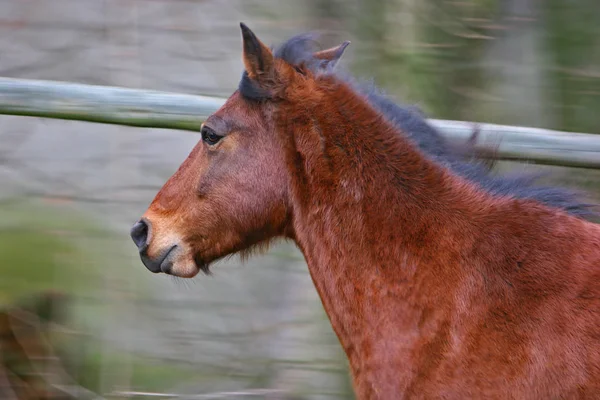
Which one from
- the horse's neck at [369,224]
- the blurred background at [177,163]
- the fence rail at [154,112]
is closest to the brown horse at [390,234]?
the horse's neck at [369,224]

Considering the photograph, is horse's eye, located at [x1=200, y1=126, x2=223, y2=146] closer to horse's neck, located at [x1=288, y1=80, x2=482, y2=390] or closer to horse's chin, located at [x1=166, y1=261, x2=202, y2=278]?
horse's neck, located at [x1=288, y1=80, x2=482, y2=390]

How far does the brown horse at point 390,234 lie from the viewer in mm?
2205

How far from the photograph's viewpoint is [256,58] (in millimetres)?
2586

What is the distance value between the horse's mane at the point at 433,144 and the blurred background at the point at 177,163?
0.90 metres

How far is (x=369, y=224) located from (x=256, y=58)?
68 cm

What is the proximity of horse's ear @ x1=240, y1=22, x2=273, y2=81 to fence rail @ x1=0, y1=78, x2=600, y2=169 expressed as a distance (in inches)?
32.3

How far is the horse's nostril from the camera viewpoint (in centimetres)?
282

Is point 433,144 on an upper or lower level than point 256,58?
lower

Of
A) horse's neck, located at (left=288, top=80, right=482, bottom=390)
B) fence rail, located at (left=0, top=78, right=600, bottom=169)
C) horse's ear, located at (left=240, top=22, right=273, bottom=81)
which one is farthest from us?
fence rail, located at (left=0, top=78, right=600, bottom=169)

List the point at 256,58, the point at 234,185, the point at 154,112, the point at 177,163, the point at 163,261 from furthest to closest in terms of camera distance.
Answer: the point at 177,163 → the point at 154,112 → the point at 163,261 → the point at 234,185 → the point at 256,58

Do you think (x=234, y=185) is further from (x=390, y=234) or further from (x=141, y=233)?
(x=390, y=234)

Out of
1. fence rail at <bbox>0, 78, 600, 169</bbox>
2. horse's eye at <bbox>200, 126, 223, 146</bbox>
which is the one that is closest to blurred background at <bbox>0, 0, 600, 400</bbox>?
fence rail at <bbox>0, 78, 600, 169</bbox>

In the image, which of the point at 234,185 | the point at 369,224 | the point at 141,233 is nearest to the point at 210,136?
the point at 234,185

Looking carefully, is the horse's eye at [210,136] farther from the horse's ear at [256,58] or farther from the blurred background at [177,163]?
the blurred background at [177,163]
